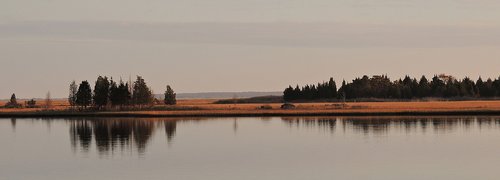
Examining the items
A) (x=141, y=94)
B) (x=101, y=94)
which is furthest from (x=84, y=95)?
(x=141, y=94)

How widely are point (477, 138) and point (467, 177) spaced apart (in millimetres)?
24174

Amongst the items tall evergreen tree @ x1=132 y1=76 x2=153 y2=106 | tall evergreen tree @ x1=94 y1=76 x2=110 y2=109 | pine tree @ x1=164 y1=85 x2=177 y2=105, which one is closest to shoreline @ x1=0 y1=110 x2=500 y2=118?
tall evergreen tree @ x1=94 y1=76 x2=110 y2=109

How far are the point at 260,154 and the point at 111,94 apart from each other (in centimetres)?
9591

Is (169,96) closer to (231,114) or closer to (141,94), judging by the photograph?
(141,94)

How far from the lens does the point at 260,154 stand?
51156 millimetres

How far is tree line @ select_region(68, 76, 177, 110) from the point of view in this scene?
144 metres

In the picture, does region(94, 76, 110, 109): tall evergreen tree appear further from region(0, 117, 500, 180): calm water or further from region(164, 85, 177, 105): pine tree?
region(0, 117, 500, 180): calm water

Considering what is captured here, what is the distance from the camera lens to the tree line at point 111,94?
473 feet

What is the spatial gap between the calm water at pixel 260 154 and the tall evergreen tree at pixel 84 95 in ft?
227

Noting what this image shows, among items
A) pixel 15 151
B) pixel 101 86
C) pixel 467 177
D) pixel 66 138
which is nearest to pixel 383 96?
pixel 101 86

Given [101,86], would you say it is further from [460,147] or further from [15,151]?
[460,147]

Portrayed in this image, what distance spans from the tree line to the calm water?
67485 millimetres

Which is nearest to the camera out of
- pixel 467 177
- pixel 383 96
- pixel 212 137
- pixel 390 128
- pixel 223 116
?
pixel 467 177

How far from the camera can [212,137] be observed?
67625 millimetres
